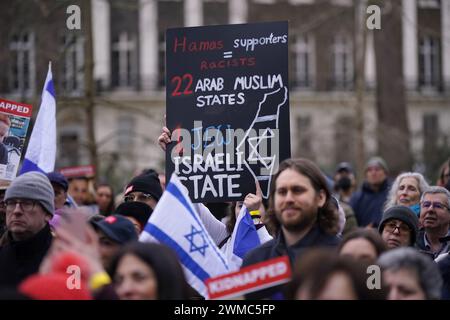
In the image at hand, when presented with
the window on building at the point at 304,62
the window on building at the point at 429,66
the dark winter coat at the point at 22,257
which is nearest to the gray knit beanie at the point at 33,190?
the dark winter coat at the point at 22,257

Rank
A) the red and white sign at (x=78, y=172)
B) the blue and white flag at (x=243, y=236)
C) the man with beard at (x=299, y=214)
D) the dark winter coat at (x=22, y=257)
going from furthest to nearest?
the red and white sign at (x=78, y=172), the blue and white flag at (x=243, y=236), the dark winter coat at (x=22, y=257), the man with beard at (x=299, y=214)

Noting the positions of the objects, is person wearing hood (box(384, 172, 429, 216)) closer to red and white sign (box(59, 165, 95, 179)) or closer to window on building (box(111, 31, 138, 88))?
red and white sign (box(59, 165, 95, 179))

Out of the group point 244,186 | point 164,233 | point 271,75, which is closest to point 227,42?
point 271,75

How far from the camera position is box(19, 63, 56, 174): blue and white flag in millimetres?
9164

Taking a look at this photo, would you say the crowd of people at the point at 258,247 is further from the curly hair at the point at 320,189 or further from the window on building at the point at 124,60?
the window on building at the point at 124,60

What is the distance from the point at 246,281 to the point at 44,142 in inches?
172

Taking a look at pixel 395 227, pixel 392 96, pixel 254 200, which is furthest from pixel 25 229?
pixel 392 96

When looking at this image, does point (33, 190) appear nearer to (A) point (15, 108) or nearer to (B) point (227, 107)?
(B) point (227, 107)

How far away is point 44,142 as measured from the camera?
30.4 ft

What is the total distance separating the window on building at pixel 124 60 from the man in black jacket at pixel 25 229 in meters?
39.9

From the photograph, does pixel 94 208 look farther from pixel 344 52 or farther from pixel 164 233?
pixel 344 52

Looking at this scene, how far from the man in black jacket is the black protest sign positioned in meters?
1.01

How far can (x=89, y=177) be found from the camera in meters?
12.6

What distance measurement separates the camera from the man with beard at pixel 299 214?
19.4 ft
